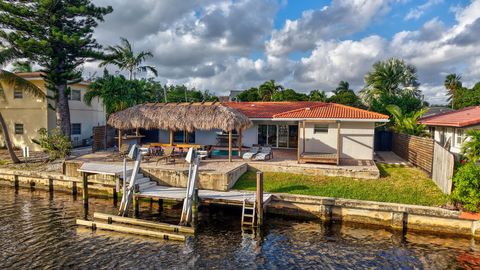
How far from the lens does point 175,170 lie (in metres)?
16.4

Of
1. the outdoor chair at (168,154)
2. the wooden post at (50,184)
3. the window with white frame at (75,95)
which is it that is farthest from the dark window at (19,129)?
the outdoor chair at (168,154)

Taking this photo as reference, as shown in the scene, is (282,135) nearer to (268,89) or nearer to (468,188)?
(468,188)

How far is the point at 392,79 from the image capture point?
38.5 metres

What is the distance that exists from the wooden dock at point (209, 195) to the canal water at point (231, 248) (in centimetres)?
85

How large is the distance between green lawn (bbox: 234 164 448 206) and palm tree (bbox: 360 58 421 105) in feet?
77.7

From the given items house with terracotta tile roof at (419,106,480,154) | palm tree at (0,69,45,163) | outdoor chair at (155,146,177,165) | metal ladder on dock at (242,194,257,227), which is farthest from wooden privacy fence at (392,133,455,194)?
palm tree at (0,69,45,163)

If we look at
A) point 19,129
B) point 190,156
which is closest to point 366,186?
point 190,156

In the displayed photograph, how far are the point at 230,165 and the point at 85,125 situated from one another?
1746 cm

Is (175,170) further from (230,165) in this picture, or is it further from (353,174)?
(353,174)

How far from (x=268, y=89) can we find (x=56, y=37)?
37.2 meters

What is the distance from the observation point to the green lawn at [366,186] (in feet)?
45.8

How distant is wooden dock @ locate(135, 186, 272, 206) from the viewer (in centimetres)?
1384

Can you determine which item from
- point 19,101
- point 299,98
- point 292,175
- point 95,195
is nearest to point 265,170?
point 292,175

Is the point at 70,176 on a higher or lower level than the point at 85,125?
lower
